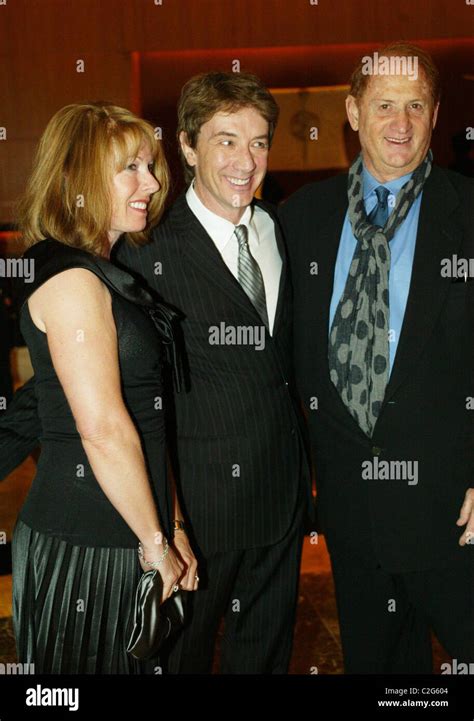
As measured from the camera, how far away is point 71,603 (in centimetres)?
180

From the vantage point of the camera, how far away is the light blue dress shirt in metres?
2.08

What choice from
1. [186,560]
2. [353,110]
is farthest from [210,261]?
[186,560]

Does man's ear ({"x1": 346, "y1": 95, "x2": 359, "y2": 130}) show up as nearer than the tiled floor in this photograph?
Yes

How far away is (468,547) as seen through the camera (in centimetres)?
214

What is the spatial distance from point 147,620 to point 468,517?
2.67 feet

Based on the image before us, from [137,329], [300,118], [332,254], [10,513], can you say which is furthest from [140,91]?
[137,329]

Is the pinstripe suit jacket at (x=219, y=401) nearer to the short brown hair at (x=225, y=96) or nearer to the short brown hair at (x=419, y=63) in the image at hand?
the short brown hair at (x=225, y=96)

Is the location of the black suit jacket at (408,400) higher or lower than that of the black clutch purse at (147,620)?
higher

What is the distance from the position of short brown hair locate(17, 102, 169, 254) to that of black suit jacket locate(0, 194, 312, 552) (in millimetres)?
287

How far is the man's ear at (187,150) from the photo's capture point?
2.17 m

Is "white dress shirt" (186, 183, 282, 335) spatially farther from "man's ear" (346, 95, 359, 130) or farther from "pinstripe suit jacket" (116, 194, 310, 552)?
"man's ear" (346, 95, 359, 130)

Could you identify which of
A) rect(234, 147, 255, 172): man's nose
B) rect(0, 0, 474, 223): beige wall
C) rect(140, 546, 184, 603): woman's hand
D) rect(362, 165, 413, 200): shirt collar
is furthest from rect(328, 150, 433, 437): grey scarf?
rect(0, 0, 474, 223): beige wall

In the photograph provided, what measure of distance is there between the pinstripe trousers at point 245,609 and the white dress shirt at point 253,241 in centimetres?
54

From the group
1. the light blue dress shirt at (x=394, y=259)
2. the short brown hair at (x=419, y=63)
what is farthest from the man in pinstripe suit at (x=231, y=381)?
the short brown hair at (x=419, y=63)
